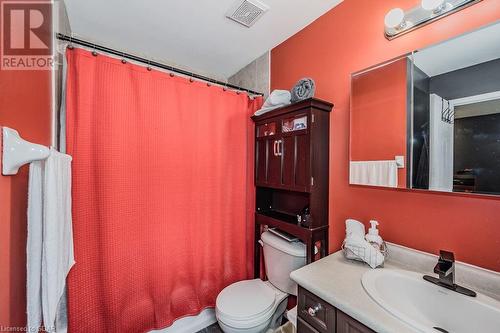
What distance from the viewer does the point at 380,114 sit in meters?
1.21

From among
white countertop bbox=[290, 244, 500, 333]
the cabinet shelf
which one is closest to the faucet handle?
white countertop bbox=[290, 244, 500, 333]

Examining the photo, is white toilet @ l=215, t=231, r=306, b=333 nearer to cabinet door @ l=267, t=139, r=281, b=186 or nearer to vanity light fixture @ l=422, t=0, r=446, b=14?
cabinet door @ l=267, t=139, r=281, b=186

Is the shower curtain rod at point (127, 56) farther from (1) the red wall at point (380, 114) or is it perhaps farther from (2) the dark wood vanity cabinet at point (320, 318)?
(2) the dark wood vanity cabinet at point (320, 318)

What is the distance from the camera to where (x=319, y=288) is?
0.89 meters

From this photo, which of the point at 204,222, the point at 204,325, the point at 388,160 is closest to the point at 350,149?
the point at 388,160

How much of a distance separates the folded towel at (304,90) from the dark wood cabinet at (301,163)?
0.19ft

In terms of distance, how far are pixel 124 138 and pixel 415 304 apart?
1.76m

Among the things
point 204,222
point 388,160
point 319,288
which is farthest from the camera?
point 204,222

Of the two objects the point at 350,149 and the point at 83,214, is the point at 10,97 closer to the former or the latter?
the point at 83,214

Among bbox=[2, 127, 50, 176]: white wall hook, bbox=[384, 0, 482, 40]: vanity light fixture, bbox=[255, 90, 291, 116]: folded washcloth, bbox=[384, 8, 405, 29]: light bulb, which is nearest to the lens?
bbox=[2, 127, 50, 176]: white wall hook

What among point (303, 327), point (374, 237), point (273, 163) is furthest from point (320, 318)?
point (273, 163)

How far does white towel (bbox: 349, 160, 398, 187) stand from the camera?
3.79ft

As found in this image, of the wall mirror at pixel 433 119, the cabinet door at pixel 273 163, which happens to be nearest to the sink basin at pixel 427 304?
the wall mirror at pixel 433 119

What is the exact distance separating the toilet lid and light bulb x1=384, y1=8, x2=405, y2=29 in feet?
5.84
